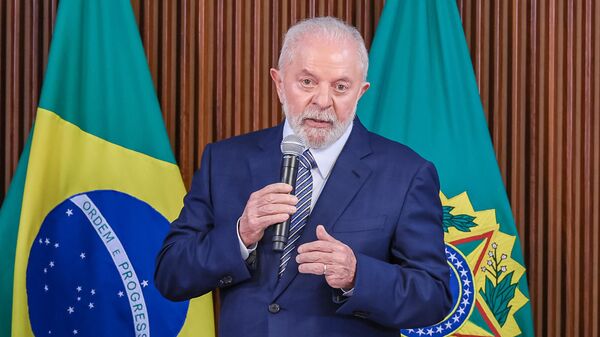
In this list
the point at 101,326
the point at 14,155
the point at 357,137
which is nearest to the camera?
the point at 357,137

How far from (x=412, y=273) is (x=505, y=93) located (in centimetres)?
196

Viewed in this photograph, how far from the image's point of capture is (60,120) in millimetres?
3199

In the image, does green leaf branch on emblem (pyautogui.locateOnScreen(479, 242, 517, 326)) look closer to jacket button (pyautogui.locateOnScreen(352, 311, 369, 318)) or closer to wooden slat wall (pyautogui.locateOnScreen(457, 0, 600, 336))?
wooden slat wall (pyautogui.locateOnScreen(457, 0, 600, 336))

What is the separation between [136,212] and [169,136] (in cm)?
50

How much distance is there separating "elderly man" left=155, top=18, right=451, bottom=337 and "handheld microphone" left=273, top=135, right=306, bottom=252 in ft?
0.20

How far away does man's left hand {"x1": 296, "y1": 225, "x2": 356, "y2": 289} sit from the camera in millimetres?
1672

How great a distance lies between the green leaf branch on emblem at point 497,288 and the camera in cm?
321

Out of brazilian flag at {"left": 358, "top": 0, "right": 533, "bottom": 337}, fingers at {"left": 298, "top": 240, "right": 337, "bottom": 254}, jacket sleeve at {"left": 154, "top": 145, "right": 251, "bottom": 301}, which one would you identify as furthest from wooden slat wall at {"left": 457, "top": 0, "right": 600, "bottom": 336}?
fingers at {"left": 298, "top": 240, "right": 337, "bottom": 254}

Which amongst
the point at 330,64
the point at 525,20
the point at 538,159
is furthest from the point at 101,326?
the point at 525,20

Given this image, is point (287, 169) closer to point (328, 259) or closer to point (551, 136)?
point (328, 259)

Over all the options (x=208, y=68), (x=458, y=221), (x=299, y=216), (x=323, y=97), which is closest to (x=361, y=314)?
(x=299, y=216)

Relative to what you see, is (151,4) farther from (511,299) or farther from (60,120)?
(511,299)

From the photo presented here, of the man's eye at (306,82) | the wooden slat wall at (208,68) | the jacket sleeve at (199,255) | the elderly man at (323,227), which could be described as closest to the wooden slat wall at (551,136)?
the wooden slat wall at (208,68)

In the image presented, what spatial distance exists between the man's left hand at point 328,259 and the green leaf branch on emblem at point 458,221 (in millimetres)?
1593
